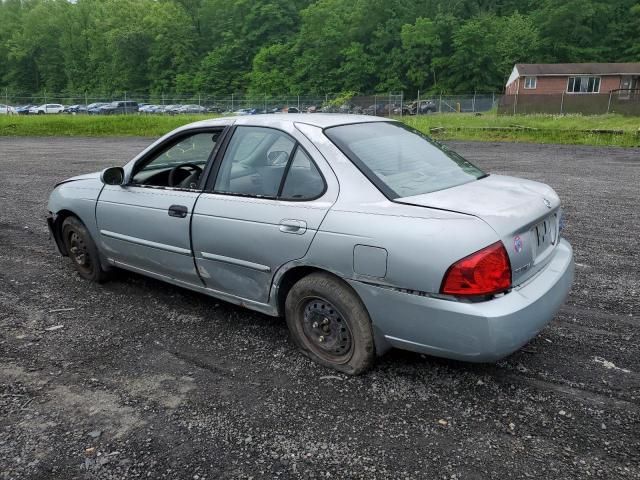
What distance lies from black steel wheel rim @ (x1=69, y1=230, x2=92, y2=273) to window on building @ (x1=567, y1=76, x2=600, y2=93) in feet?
175

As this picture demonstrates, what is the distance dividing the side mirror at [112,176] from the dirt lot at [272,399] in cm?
106

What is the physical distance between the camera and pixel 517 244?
9.42 ft

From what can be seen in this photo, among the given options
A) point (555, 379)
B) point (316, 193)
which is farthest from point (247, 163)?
point (555, 379)

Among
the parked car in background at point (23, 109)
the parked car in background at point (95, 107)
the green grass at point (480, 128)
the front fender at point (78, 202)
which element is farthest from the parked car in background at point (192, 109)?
the front fender at point (78, 202)

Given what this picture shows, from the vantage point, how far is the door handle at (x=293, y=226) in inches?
127

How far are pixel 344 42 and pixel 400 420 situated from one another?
7329cm

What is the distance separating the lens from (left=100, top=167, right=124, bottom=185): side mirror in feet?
14.5

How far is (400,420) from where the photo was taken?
286 cm

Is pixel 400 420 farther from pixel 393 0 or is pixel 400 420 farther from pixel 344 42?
pixel 393 0

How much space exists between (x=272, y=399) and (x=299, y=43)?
75.4 meters

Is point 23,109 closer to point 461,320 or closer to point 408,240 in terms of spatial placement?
point 408,240

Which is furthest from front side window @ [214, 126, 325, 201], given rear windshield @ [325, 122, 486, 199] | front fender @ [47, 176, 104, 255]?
front fender @ [47, 176, 104, 255]

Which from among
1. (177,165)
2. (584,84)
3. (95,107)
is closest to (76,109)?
(95,107)

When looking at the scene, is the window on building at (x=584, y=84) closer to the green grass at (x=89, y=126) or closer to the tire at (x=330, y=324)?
the green grass at (x=89, y=126)
